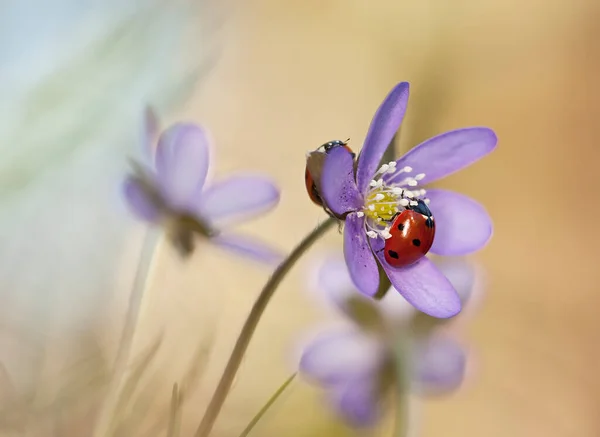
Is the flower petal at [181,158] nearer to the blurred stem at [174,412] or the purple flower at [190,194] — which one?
the purple flower at [190,194]

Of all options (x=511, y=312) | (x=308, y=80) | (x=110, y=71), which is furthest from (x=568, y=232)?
(x=110, y=71)

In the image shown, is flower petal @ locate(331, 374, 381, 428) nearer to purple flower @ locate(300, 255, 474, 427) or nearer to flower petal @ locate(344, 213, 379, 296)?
purple flower @ locate(300, 255, 474, 427)

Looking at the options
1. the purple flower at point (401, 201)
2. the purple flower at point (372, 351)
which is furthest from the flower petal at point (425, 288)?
the purple flower at point (372, 351)

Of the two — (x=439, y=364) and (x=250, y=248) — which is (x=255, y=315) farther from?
(x=439, y=364)


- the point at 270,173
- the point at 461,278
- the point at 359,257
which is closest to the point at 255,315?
the point at 359,257

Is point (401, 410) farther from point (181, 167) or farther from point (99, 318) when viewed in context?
point (99, 318)

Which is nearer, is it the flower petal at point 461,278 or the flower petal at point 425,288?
the flower petal at point 425,288

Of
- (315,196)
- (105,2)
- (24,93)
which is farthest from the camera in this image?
(105,2)
